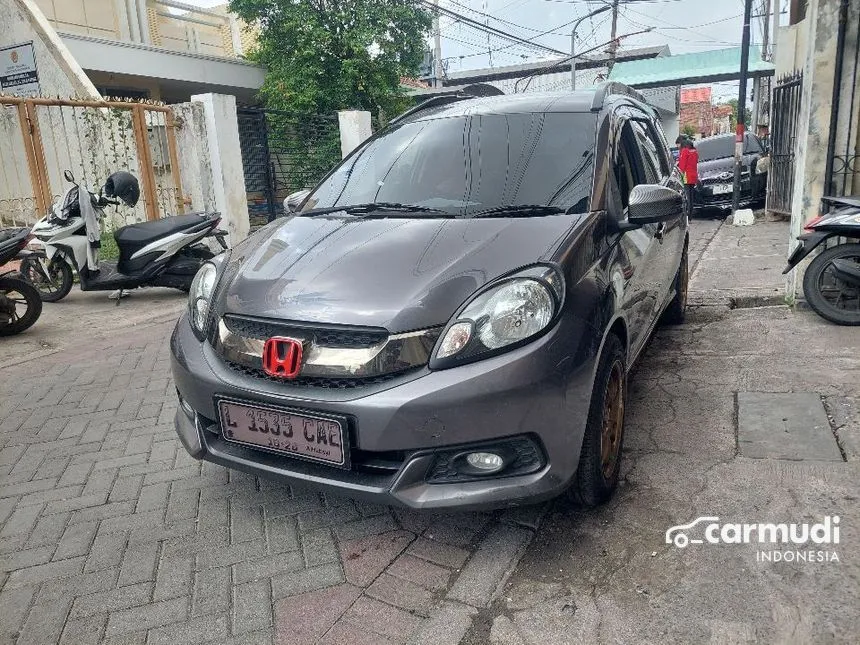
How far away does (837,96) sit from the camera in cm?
484

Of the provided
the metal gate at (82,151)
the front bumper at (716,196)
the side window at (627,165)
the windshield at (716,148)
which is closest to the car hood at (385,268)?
the side window at (627,165)

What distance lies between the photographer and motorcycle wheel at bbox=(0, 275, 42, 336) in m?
5.65

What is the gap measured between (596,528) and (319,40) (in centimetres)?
1579

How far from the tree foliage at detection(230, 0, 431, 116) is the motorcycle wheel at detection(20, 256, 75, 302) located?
33.2 ft

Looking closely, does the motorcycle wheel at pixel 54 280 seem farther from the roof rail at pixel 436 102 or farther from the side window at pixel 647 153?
the side window at pixel 647 153

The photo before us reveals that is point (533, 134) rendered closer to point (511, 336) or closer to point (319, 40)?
point (511, 336)

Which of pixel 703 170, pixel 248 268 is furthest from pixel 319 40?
pixel 248 268

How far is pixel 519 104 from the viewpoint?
3430 mm

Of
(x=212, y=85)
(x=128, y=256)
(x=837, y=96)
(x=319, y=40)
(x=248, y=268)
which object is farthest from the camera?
(x=212, y=85)

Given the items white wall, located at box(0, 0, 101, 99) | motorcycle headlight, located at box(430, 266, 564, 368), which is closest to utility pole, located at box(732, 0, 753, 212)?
motorcycle headlight, located at box(430, 266, 564, 368)

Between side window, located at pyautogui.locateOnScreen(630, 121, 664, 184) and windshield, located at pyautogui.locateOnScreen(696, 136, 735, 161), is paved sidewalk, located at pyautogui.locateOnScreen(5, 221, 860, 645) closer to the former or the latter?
side window, located at pyautogui.locateOnScreen(630, 121, 664, 184)

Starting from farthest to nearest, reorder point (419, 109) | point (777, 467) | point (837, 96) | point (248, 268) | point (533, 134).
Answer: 1. point (837, 96)
2. point (419, 109)
3. point (533, 134)
4. point (777, 467)
5. point (248, 268)

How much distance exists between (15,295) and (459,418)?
5.36 m

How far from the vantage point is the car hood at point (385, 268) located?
2209mm
